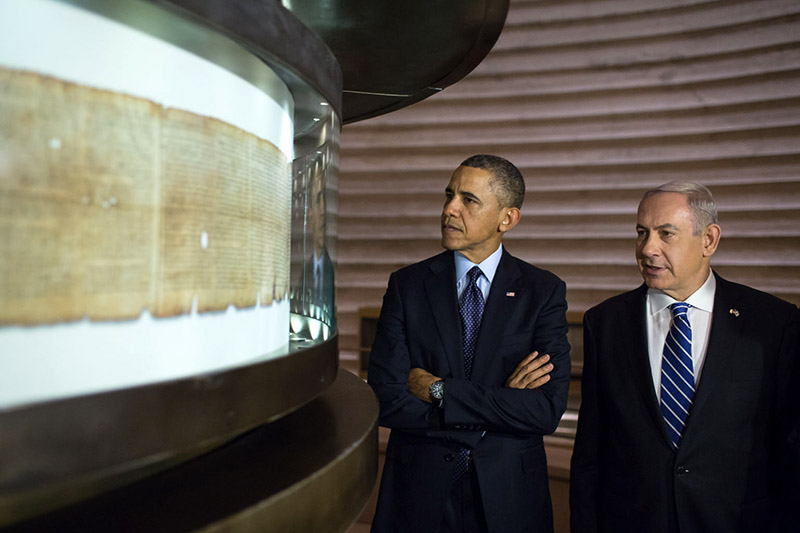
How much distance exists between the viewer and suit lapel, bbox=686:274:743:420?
66.6 inches

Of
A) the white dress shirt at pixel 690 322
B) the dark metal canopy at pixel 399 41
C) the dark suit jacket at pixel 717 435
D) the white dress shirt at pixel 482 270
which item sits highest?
the dark metal canopy at pixel 399 41

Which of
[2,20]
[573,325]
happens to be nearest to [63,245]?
[2,20]

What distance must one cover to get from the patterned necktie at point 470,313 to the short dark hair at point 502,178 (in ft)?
0.85

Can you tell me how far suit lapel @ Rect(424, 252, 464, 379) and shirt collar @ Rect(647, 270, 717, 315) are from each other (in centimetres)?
58

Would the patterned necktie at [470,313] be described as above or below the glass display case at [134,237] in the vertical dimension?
below

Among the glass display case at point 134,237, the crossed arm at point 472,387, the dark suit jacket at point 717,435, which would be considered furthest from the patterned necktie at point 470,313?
the glass display case at point 134,237

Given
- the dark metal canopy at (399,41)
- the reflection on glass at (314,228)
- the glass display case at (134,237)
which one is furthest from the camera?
the dark metal canopy at (399,41)

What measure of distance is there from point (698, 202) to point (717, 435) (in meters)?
0.66

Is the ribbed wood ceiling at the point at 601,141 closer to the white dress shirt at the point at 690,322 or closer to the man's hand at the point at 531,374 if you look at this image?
the white dress shirt at the point at 690,322

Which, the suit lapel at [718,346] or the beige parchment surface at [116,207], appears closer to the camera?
the beige parchment surface at [116,207]

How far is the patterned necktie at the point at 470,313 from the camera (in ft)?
6.24

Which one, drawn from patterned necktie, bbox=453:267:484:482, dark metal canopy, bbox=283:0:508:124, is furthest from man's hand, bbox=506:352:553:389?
dark metal canopy, bbox=283:0:508:124

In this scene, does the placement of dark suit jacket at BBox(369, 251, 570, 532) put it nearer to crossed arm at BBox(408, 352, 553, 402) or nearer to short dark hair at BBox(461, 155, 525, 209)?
crossed arm at BBox(408, 352, 553, 402)

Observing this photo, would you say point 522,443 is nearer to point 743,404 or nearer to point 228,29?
point 743,404
